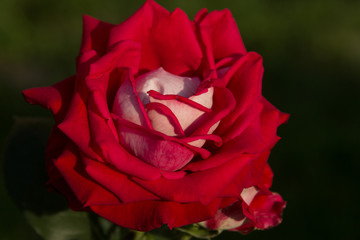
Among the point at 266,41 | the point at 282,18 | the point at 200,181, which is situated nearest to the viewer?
the point at 200,181

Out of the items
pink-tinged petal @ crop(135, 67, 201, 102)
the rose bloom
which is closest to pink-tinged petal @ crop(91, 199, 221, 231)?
the rose bloom

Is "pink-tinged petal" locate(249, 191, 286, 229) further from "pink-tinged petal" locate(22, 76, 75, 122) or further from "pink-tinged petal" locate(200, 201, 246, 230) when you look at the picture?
"pink-tinged petal" locate(22, 76, 75, 122)

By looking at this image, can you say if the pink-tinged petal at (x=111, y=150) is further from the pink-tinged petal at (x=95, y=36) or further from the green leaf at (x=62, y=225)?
the green leaf at (x=62, y=225)

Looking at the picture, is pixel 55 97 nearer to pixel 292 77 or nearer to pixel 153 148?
pixel 153 148

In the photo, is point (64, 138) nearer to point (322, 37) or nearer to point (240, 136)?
point (240, 136)

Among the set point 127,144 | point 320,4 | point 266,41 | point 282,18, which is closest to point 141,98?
point 127,144

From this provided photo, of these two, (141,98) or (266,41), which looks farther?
(266,41)
